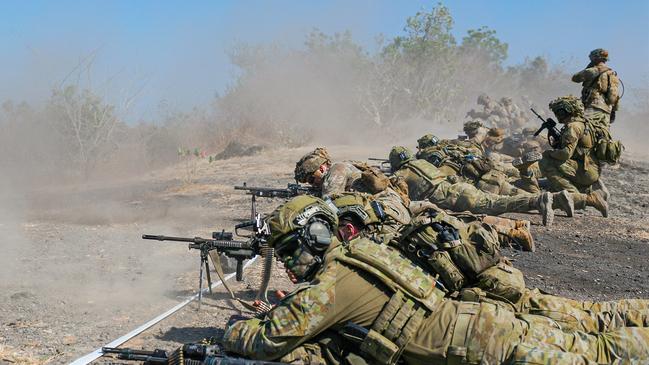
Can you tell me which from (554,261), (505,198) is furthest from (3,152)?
(554,261)

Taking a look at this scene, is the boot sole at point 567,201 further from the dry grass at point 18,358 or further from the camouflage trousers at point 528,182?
the dry grass at point 18,358

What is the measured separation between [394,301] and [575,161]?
341 inches

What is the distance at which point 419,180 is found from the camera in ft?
33.8

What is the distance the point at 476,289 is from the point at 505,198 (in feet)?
20.9

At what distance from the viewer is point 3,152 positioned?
2523cm

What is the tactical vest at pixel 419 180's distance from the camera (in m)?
10.3

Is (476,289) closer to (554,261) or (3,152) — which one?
(554,261)

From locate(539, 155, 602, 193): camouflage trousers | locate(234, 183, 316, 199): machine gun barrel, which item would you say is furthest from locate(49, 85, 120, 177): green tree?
locate(539, 155, 602, 193): camouflage trousers

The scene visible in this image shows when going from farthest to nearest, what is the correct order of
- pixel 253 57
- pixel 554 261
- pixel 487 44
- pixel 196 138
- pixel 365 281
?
1. pixel 487 44
2. pixel 253 57
3. pixel 196 138
4. pixel 554 261
5. pixel 365 281

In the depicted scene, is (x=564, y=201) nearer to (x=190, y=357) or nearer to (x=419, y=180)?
(x=419, y=180)

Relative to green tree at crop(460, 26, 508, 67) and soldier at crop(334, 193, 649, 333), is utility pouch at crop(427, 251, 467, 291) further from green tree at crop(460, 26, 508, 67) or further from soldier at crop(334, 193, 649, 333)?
green tree at crop(460, 26, 508, 67)

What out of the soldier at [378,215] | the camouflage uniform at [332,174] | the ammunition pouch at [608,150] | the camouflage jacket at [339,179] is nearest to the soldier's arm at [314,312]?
the soldier at [378,215]

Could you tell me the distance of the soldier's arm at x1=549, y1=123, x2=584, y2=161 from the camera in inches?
435

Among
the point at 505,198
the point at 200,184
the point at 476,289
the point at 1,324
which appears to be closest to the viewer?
the point at 476,289
